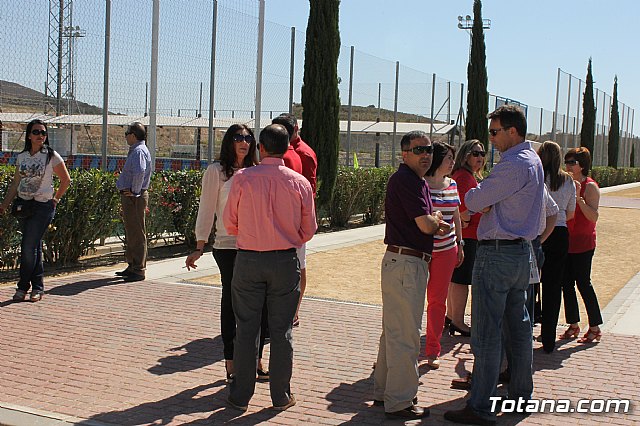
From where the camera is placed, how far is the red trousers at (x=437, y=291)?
6.76m

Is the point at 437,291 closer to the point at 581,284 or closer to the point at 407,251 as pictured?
the point at 407,251

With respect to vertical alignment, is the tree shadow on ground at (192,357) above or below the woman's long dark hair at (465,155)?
below

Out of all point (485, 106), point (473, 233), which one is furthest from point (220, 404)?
point (485, 106)

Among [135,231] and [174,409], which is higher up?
[135,231]

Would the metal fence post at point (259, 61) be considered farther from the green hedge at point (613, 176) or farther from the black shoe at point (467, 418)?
the green hedge at point (613, 176)

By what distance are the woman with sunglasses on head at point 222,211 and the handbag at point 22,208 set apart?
324cm

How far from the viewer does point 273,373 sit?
18.4ft

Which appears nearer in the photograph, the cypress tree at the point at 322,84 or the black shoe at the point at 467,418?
the black shoe at the point at 467,418

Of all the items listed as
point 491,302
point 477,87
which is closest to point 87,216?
point 491,302

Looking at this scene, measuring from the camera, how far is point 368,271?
12.1 meters

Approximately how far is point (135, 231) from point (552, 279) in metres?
5.27

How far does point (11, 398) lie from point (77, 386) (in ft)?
1.56

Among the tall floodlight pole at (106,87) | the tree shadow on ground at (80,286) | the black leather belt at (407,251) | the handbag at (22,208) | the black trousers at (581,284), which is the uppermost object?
the tall floodlight pole at (106,87)

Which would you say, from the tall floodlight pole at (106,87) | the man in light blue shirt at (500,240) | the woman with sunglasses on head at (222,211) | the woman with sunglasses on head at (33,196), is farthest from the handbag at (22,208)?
the man in light blue shirt at (500,240)
